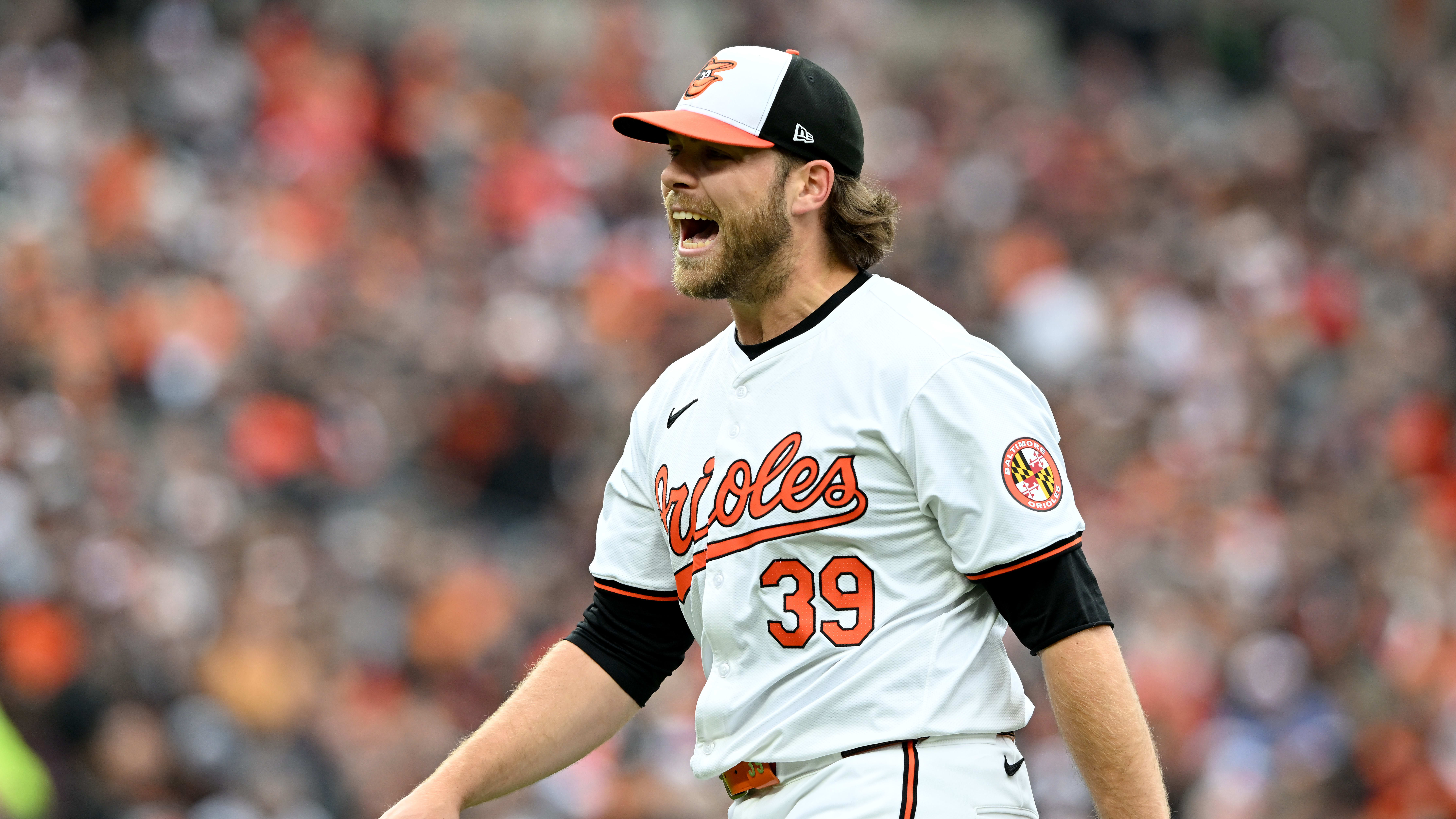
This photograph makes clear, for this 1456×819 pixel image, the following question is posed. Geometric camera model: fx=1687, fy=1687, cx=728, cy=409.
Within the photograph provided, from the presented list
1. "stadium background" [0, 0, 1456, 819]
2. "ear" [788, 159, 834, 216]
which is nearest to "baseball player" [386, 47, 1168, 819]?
"ear" [788, 159, 834, 216]

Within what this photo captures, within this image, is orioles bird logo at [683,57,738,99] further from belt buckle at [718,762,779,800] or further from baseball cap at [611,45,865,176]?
belt buckle at [718,762,779,800]

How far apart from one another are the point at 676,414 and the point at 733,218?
0.43 metres

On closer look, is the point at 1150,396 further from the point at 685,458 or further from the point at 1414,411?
the point at 685,458

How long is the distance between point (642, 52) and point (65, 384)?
18.6 ft

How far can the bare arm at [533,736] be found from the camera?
311 cm

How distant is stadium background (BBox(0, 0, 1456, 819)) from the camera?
8016 millimetres

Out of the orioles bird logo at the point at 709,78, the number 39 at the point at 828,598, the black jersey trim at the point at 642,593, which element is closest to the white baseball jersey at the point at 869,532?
the number 39 at the point at 828,598

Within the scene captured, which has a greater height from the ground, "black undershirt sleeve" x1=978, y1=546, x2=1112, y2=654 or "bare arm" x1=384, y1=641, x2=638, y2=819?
"black undershirt sleeve" x1=978, y1=546, x2=1112, y2=654

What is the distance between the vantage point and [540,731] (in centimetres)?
326

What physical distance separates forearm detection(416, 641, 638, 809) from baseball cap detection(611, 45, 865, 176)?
42.0 inches

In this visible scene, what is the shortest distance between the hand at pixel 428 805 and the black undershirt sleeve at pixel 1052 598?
1071 millimetres

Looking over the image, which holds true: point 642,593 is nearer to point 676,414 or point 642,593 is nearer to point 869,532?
point 676,414

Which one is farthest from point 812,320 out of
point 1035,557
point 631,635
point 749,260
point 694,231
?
point 631,635

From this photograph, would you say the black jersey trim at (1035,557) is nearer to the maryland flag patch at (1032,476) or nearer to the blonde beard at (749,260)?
the maryland flag patch at (1032,476)
